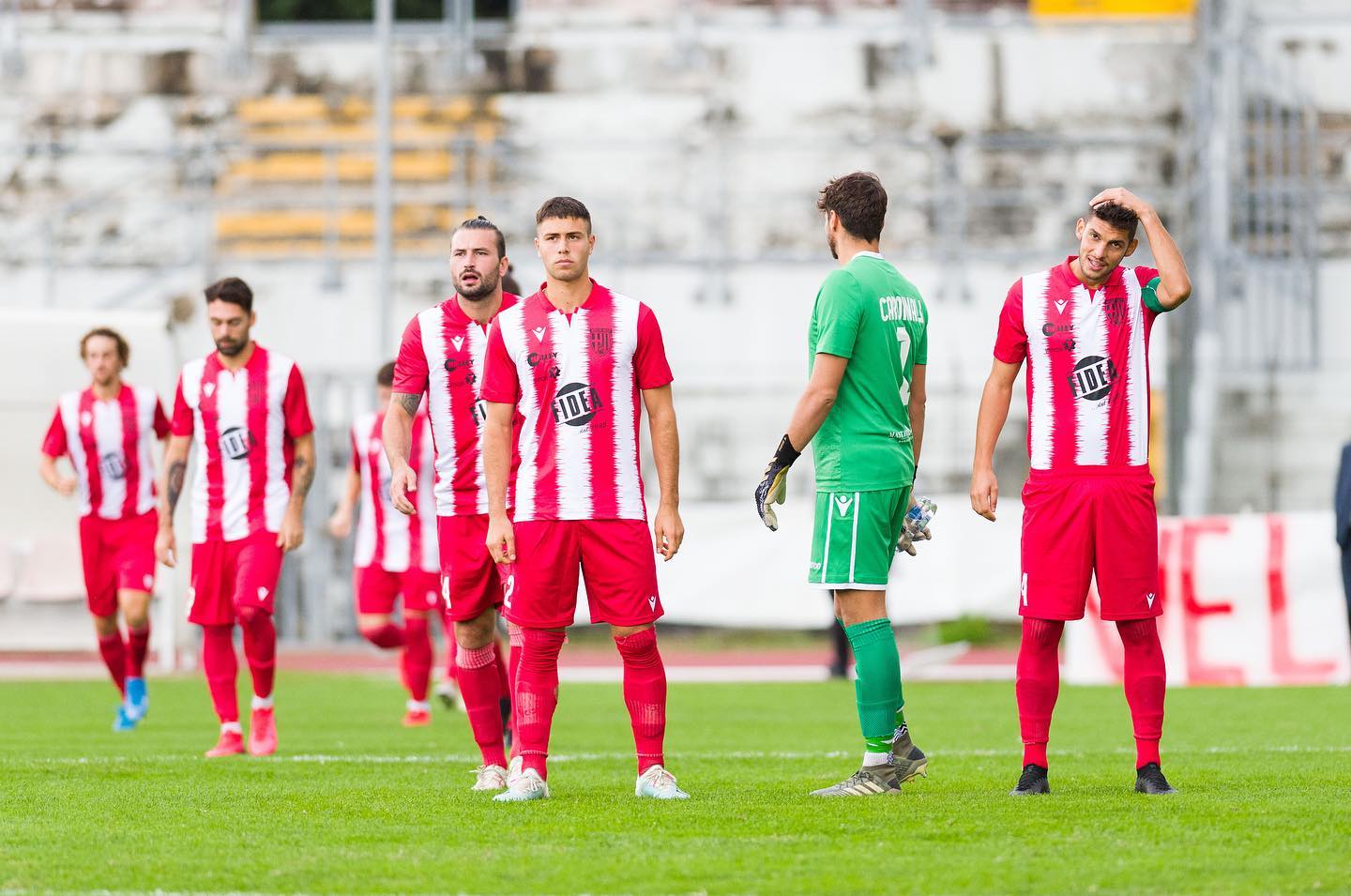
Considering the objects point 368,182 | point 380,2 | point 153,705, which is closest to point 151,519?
point 153,705

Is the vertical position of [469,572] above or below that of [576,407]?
below

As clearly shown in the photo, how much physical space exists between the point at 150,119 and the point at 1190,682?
16.7 metres

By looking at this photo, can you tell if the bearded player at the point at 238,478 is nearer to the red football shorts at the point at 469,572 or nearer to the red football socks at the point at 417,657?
the red football shorts at the point at 469,572

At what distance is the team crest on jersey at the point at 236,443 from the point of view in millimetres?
9344

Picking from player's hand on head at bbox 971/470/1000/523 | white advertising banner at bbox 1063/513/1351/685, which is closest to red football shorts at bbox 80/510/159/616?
player's hand on head at bbox 971/470/1000/523

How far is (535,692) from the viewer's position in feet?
22.4

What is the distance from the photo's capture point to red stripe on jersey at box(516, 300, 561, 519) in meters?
6.75

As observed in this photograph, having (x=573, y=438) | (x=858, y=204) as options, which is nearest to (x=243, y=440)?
(x=573, y=438)

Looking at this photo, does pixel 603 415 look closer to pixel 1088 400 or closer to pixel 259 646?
pixel 1088 400

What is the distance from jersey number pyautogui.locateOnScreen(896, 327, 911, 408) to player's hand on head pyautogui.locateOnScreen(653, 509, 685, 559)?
906mm

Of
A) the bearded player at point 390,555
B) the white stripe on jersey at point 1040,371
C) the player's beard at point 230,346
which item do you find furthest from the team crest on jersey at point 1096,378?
the bearded player at point 390,555

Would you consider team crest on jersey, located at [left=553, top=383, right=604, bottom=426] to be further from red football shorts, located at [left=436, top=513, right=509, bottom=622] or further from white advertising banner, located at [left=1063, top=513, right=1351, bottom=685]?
white advertising banner, located at [left=1063, top=513, right=1351, bottom=685]

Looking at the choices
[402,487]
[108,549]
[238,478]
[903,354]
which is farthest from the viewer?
[108,549]

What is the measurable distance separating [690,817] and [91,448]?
20.2 ft
